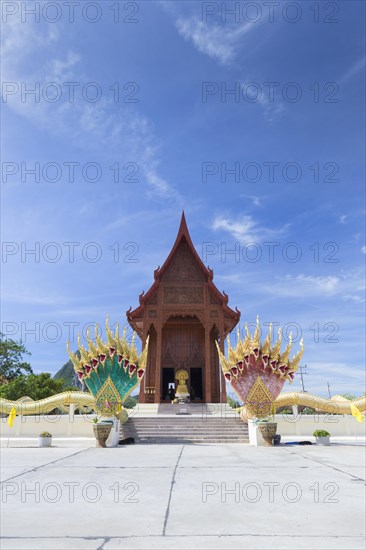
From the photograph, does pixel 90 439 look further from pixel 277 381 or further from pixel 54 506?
pixel 54 506

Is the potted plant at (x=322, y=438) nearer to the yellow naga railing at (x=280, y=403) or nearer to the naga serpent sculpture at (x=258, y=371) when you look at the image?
the naga serpent sculpture at (x=258, y=371)

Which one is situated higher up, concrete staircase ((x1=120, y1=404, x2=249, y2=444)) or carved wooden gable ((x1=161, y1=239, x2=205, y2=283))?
carved wooden gable ((x1=161, y1=239, x2=205, y2=283))

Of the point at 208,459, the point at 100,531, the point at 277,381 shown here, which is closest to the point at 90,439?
the point at 277,381

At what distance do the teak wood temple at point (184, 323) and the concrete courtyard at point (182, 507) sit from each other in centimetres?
1636

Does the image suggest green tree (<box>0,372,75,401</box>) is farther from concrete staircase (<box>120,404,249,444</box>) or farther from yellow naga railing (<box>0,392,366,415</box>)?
concrete staircase (<box>120,404,249,444</box>)

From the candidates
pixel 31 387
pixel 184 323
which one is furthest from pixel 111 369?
pixel 31 387

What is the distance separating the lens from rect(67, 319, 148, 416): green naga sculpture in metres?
13.4

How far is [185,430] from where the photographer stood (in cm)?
1416

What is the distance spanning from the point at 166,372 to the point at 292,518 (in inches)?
884

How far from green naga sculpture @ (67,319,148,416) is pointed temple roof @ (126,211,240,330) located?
33.7ft

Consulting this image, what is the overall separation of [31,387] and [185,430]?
59.8 feet

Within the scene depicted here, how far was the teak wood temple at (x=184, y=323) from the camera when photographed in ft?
76.0

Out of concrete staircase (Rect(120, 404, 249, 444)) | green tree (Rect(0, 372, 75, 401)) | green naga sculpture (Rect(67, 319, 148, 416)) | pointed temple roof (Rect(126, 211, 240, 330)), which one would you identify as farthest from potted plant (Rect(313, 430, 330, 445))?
green tree (Rect(0, 372, 75, 401))

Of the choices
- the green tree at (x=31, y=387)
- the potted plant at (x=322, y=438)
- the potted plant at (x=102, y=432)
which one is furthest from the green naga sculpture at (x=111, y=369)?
the green tree at (x=31, y=387)
